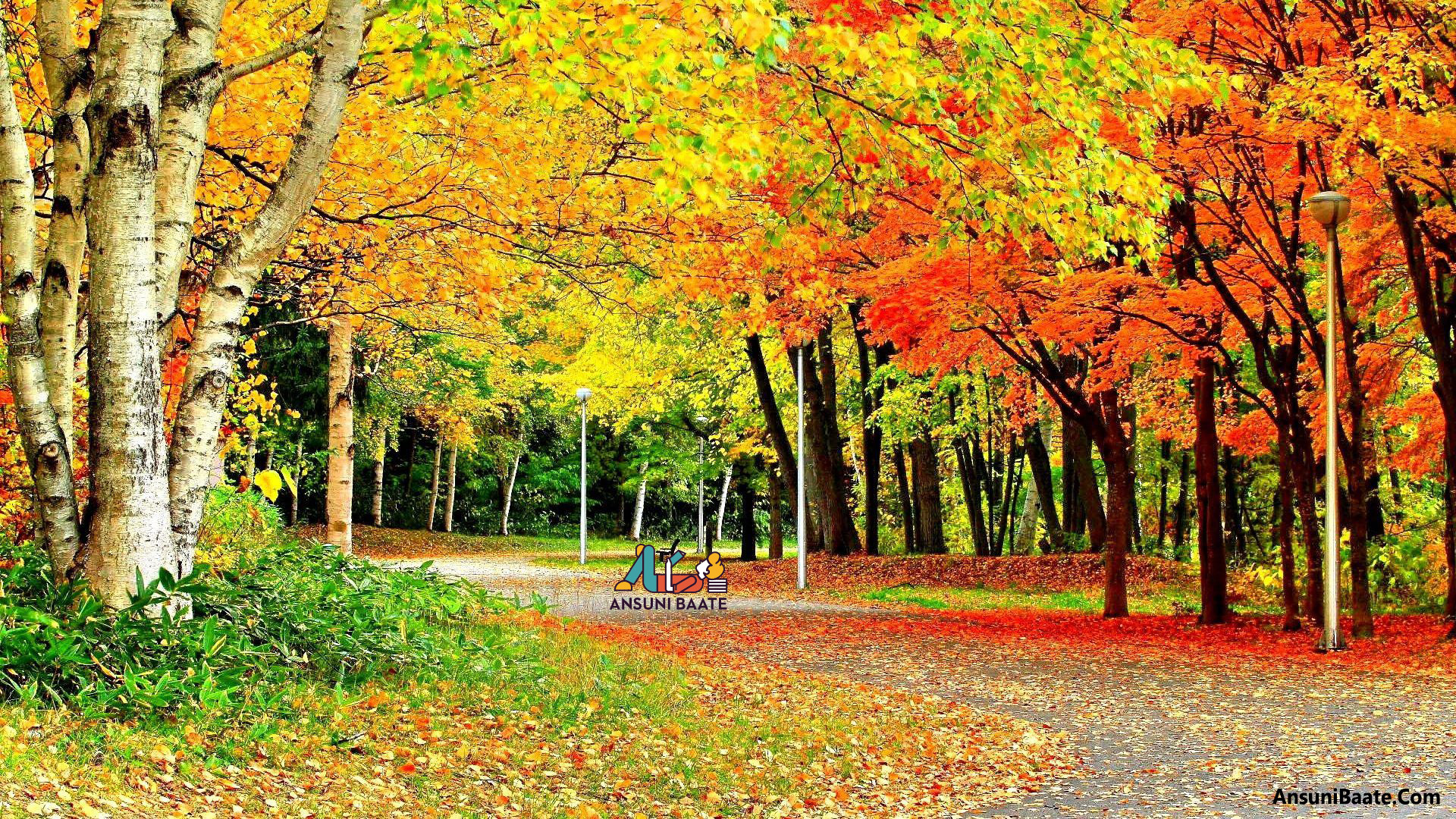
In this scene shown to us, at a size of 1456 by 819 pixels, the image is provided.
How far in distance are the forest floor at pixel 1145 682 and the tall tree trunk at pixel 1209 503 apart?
36cm

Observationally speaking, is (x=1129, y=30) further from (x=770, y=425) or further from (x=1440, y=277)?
(x=770, y=425)

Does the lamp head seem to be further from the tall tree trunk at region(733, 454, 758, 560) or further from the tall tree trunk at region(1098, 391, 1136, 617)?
the tall tree trunk at region(733, 454, 758, 560)

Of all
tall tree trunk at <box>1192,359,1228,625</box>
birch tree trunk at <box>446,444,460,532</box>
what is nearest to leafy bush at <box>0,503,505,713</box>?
tall tree trunk at <box>1192,359,1228,625</box>

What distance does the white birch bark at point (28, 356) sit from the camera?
6.30 metres

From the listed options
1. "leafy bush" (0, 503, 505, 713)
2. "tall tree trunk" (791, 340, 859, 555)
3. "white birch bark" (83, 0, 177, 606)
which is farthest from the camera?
"tall tree trunk" (791, 340, 859, 555)

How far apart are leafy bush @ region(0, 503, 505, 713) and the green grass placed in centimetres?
1328

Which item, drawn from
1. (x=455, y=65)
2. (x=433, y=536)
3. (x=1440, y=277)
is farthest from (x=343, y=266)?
(x=433, y=536)

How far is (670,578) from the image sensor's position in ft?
68.1

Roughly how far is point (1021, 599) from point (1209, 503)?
24.3ft

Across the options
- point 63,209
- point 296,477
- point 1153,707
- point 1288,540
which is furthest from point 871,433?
point 63,209

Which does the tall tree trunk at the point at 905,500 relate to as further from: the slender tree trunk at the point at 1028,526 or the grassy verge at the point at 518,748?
the grassy verge at the point at 518,748

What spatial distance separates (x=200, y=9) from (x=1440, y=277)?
13.5m

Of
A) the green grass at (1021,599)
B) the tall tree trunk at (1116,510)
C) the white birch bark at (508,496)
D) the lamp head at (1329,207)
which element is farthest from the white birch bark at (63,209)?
the white birch bark at (508,496)

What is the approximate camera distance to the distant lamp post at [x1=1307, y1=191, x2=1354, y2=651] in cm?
1137
